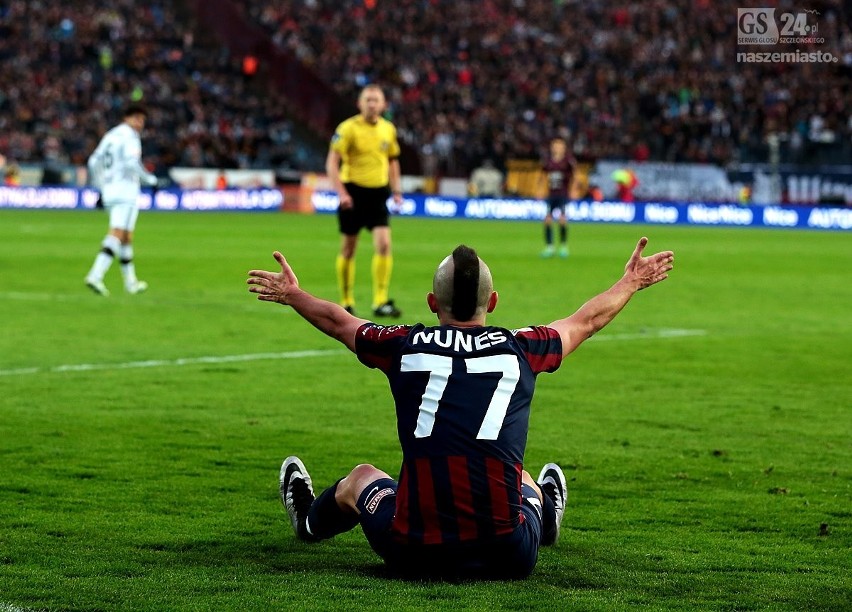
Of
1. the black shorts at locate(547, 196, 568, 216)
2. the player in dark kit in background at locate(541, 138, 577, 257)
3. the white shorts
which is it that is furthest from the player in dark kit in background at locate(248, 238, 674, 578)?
the black shorts at locate(547, 196, 568, 216)

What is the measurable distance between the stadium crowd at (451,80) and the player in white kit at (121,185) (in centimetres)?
3253

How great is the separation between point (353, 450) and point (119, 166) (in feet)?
37.5

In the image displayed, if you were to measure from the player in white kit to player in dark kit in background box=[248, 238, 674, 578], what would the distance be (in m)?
13.5

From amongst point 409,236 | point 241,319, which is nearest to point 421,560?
point 241,319

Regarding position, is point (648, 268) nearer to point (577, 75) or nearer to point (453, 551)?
point (453, 551)

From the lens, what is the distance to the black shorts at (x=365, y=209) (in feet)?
54.1

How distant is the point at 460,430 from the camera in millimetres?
5273

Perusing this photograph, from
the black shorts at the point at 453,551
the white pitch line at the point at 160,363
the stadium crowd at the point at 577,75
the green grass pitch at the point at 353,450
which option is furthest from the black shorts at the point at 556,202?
the black shorts at the point at 453,551

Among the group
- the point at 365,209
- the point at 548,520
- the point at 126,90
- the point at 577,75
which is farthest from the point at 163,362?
the point at 577,75

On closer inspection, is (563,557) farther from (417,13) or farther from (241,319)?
(417,13)

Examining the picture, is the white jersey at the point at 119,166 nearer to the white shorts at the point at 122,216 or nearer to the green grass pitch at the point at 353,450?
the white shorts at the point at 122,216

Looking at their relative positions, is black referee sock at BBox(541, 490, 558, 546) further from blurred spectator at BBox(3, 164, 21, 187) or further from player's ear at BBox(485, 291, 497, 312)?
blurred spectator at BBox(3, 164, 21, 187)

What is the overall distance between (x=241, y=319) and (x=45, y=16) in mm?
43550

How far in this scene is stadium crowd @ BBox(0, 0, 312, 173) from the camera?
52125 mm
